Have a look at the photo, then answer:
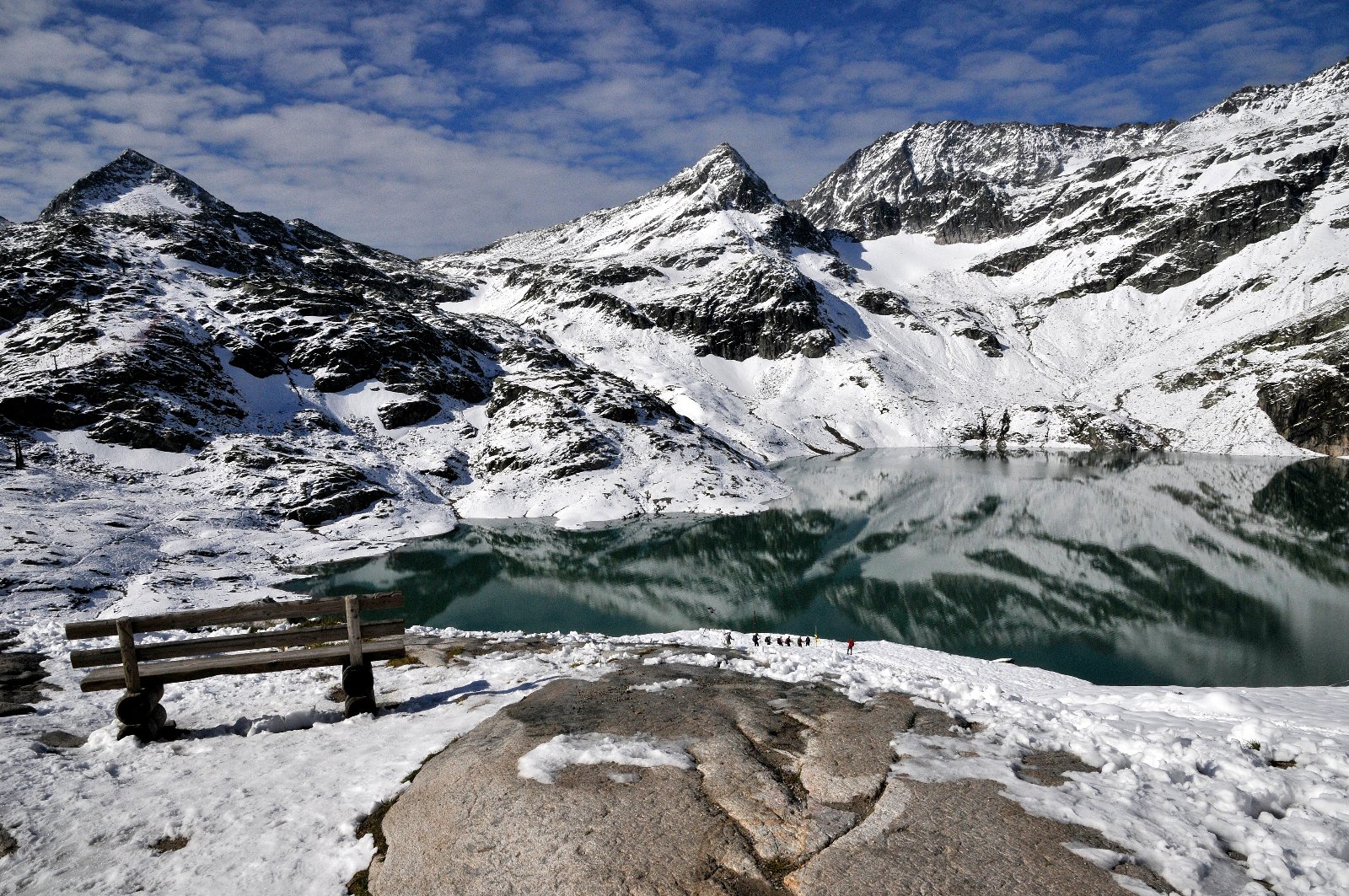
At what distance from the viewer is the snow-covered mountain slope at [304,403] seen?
60.3m

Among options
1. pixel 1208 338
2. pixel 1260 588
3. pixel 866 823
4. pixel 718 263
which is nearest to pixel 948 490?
pixel 1260 588

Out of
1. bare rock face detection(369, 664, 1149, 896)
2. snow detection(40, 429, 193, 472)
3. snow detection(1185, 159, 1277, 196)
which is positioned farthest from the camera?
snow detection(1185, 159, 1277, 196)

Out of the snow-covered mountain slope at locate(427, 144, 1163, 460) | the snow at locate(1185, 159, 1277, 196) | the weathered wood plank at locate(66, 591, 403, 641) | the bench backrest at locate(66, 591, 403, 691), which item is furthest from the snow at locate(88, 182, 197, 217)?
the snow at locate(1185, 159, 1277, 196)

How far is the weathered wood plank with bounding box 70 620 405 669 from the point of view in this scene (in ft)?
31.6

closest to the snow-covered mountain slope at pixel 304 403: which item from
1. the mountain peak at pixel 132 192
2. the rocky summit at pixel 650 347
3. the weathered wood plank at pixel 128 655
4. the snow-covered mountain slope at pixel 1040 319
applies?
the rocky summit at pixel 650 347

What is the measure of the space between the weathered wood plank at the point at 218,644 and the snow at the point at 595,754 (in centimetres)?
424

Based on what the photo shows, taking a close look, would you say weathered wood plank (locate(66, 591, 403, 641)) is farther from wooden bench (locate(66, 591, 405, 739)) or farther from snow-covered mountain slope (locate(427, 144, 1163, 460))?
snow-covered mountain slope (locate(427, 144, 1163, 460))

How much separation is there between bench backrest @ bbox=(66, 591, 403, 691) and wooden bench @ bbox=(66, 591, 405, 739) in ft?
0.04

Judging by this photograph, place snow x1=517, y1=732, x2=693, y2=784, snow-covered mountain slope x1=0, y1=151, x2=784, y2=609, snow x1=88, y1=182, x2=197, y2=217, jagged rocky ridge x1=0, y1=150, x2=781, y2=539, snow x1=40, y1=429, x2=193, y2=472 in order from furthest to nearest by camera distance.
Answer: snow x1=88, y1=182, x2=197, y2=217, jagged rocky ridge x1=0, y1=150, x2=781, y2=539, snow-covered mountain slope x1=0, y1=151, x2=784, y2=609, snow x1=40, y1=429, x2=193, y2=472, snow x1=517, y1=732, x2=693, y2=784

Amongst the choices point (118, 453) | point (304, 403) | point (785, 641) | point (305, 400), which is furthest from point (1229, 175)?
point (118, 453)

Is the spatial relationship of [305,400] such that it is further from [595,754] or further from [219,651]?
[595,754]

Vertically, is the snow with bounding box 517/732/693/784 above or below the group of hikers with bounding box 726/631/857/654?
above

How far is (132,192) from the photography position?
15325cm

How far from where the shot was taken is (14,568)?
109 ft
